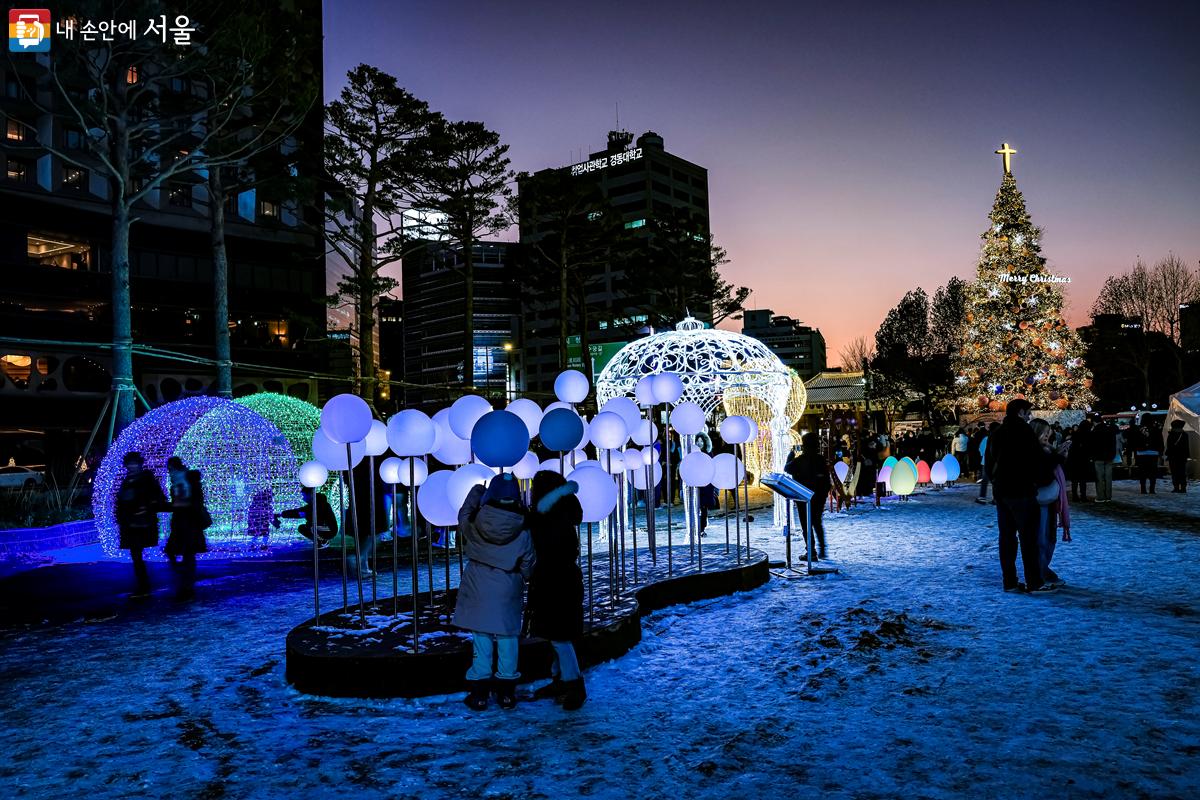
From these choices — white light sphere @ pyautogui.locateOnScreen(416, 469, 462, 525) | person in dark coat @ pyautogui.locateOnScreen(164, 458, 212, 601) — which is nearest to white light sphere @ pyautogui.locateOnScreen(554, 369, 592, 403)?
white light sphere @ pyautogui.locateOnScreen(416, 469, 462, 525)

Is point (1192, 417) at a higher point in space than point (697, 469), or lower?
higher

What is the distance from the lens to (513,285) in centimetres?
3844

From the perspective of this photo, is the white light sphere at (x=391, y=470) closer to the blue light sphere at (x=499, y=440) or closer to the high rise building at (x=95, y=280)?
the blue light sphere at (x=499, y=440)

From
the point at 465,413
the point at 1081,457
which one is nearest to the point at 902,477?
the point at 1081,457

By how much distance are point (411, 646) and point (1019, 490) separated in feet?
19.4

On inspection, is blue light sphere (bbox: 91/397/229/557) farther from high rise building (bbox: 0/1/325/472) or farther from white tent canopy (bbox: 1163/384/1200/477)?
white tent canopy (bbox: 1163/384/1200/477)

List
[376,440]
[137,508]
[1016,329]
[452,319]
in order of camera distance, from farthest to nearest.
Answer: [452,319]
[1016,329]
[137,508]
[376,440]

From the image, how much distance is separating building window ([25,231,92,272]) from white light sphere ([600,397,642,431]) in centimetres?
3663

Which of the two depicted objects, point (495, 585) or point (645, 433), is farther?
point (645, 433)

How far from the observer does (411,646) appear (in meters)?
5.71

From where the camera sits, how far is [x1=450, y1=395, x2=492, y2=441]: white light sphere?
614cm

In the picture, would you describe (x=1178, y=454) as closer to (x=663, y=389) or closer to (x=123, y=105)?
(x=663, y=389)

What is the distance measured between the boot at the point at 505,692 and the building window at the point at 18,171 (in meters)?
40.2

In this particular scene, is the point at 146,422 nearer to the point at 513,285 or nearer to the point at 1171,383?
the point at 513,285
